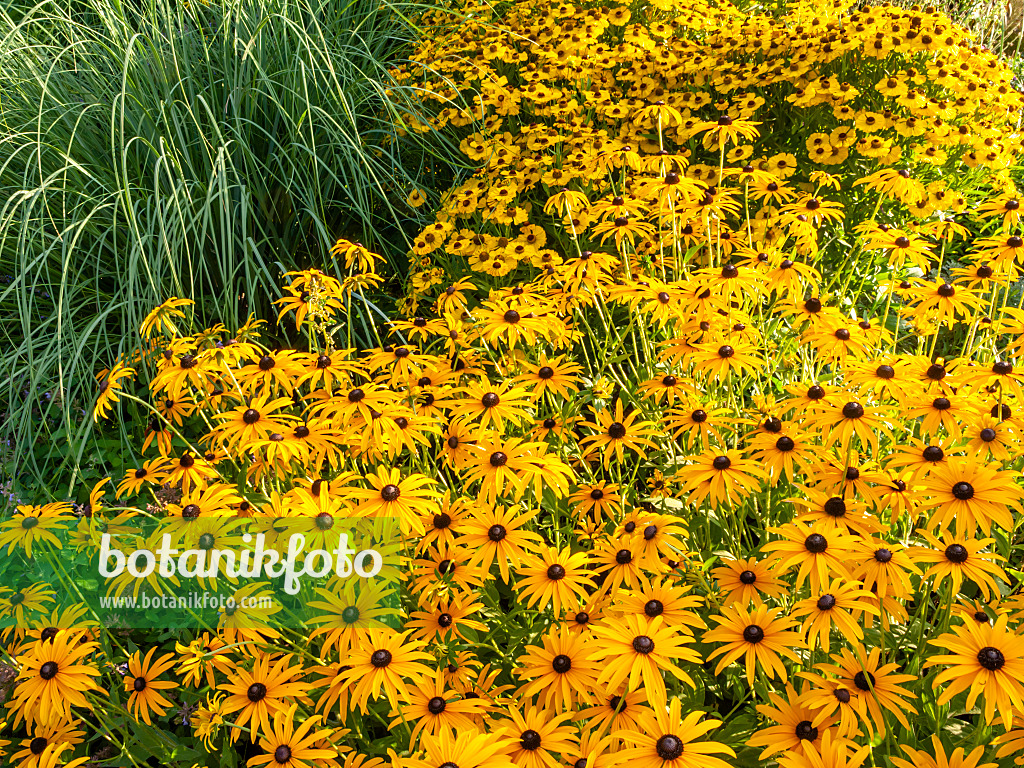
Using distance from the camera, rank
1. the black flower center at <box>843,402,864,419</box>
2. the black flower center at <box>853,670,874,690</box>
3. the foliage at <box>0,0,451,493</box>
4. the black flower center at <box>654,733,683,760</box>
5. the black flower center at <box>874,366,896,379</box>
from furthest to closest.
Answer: the foliage at <box>0,0,451,493</box>, the black flower center at <box>874,366,896,379</box>, the black flower center at <box>843,402,864,419</box>, the black flower center at <box>853,670,874,690</box>, the black flower center at <box>654,733,683,760</box>

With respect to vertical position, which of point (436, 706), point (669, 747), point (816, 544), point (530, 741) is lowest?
point (436, 706)

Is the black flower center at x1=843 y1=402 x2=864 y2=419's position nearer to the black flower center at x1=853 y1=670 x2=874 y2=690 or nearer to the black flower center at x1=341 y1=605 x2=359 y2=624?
the black flower center at x1=853 y1=670 x2=874 y2=690

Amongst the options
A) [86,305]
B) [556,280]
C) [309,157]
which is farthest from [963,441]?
[86,305]

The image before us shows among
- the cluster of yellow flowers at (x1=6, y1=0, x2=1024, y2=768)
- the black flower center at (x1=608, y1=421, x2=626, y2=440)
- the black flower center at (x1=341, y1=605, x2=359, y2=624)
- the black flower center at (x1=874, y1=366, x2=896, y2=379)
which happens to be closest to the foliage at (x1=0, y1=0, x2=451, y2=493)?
the cluster of yellow flowers at (x1=6, y1=0, x2=1024, y2=768)

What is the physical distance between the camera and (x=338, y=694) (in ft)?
4.76

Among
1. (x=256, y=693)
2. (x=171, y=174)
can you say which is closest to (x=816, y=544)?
(x=256, y=693)

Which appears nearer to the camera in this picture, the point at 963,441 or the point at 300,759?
the point at 300,759

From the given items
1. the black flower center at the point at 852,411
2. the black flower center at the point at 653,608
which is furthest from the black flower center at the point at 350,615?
the black flower center at the point at 852,411

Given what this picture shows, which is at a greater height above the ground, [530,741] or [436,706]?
[530,741]

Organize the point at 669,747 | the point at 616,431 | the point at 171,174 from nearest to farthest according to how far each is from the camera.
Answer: the point at 669,747, the point at 616,431, the point at 171,174

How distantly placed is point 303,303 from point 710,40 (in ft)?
9.92

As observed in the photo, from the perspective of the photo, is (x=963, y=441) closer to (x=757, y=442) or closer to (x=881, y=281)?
(x=757, y=442)

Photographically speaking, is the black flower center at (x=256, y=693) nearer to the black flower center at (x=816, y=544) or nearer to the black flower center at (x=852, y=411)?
the black flower center at (x=816, y=544)

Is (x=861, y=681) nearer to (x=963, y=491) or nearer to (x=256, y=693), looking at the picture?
(x=963, y=491)
